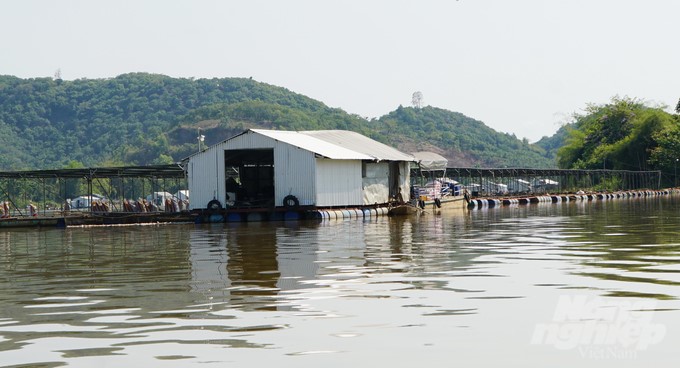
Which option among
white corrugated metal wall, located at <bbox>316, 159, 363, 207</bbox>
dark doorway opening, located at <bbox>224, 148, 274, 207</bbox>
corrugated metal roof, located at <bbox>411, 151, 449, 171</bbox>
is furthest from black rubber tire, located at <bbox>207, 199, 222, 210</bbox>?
corrugated metal roof, located at <bbox>411, 151, 449, 171</bbox>

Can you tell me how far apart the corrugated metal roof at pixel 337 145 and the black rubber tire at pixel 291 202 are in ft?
8.28

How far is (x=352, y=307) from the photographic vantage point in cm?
1368

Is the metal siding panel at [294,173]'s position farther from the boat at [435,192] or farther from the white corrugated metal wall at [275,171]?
the boat at [435,192]

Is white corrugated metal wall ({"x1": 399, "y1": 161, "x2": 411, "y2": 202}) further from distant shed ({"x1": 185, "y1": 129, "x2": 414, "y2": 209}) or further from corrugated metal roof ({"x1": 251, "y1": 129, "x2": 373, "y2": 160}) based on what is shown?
corrugated metal roof ({"x1": 251, "y1": 129, "x2": 373, "y2": 160})

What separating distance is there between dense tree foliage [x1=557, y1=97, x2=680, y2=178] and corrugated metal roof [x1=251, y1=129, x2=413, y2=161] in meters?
58.8

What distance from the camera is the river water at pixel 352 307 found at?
10.5m

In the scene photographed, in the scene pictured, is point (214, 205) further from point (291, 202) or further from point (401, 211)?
point (401, 211)

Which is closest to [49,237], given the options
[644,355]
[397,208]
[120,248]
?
[120,248]

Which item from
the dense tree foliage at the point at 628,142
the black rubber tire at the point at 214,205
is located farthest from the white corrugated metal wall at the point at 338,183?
the dense tree foliage at the point at 628,142

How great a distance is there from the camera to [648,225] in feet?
111

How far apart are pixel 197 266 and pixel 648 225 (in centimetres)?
1889

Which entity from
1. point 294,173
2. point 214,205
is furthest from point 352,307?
point 214,205

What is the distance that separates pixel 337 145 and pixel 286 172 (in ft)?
26.9

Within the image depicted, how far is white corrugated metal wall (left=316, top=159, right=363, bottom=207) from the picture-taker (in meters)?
49.1
